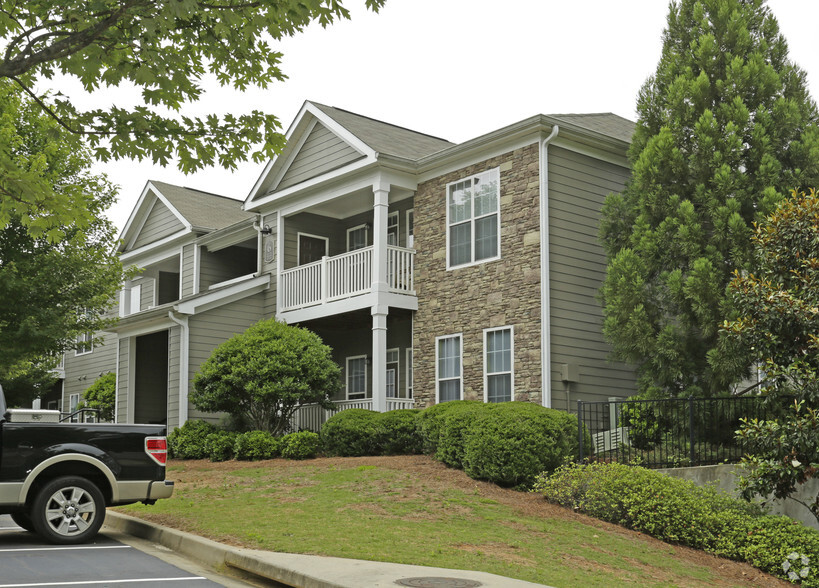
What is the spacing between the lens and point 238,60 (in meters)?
9.30

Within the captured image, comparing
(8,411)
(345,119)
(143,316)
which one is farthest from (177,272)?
(8,411)

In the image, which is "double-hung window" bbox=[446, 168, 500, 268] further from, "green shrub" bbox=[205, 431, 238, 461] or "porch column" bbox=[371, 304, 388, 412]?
"green shrub" bbox=[205, 431, 238, 461]

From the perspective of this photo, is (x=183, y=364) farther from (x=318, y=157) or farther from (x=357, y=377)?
(x=318, y=157)

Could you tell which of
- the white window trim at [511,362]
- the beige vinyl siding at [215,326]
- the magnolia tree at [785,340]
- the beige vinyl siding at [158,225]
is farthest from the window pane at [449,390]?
the beige vinyl siding at [158,225]

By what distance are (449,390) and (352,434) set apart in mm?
2672

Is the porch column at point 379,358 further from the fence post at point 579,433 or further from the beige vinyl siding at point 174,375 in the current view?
the fence post at point 579,433

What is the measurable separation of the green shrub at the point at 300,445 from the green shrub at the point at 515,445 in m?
4.51

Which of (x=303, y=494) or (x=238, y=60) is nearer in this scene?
(x=238, y=60)

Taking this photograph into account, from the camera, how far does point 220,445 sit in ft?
60.8

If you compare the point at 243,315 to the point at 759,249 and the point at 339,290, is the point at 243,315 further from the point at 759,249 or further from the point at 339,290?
the point at 759,249

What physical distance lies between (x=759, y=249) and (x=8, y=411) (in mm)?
9746

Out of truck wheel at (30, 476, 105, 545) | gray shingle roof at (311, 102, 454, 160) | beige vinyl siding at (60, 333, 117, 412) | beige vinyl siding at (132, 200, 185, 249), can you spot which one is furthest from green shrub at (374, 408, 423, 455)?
beige vinyl siding at (60, 333, 117, 412)

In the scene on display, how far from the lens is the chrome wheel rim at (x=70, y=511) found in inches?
383

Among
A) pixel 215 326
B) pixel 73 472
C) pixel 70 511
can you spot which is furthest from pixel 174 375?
pixel 70 511
